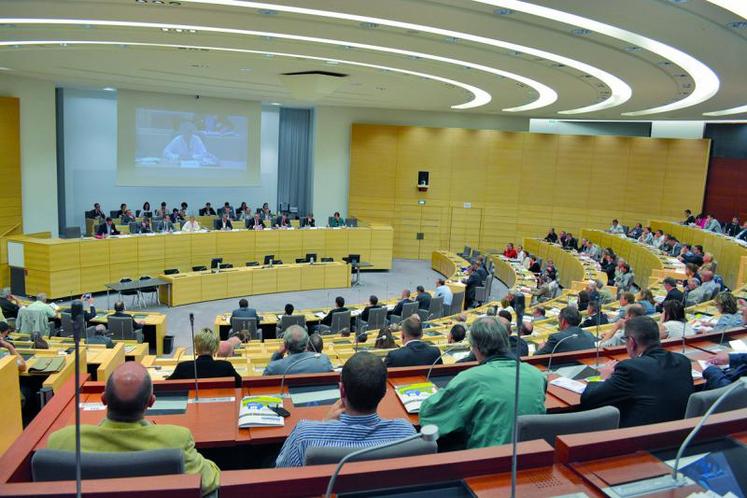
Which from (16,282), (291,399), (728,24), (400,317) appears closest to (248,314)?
(400,317)

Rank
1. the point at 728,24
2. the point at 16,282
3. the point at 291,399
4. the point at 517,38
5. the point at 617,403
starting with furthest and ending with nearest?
the point at 16,282 → the point at 517,38 → the point at 728,24 → the point at 291,399 → the point at 617,403

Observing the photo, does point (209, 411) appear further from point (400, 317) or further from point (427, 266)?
point (427, 266)

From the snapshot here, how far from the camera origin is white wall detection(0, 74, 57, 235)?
14852 mm

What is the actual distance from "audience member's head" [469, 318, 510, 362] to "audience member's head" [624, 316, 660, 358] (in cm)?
81

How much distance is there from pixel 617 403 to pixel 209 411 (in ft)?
7.12

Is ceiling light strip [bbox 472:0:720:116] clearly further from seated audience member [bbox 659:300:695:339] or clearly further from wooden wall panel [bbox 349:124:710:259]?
wooden wall panel [bbox 349:124:710:259]

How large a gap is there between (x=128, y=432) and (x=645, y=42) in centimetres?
808

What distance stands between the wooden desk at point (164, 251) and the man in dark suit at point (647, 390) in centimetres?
1234

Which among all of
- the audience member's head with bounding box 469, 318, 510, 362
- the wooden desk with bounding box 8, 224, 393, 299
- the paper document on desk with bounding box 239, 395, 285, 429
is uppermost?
the audience member's head with bounding box 469, 318, 510, 362

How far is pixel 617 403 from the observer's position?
314 centimetres

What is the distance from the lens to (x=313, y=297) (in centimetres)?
1485

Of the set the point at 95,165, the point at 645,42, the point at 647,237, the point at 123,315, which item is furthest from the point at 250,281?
the point at 647,237

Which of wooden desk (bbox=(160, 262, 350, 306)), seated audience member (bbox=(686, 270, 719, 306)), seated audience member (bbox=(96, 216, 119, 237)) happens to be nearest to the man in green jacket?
seated audience member (bbox=(686, 270, 719, 306))

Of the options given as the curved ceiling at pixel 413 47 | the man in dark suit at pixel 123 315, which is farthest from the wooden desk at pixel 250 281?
the curved ceiling at pixel 413 47
